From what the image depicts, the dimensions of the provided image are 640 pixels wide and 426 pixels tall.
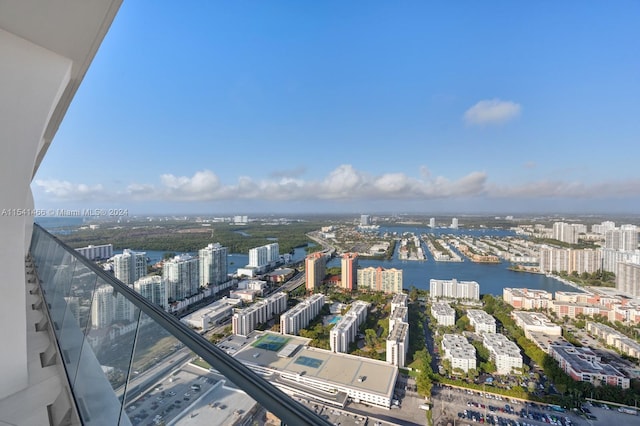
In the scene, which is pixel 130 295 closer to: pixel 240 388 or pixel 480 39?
pixel 240 388

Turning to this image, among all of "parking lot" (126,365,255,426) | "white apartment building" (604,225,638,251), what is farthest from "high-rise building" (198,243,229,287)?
"white apartment building" (604,225,638,251)

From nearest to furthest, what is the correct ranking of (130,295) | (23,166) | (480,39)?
1. (130,295)
2. (23,166)
3. (480,39)

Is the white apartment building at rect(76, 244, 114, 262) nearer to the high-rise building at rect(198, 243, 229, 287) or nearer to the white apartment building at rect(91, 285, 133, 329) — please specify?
the high-rise building at rect(198, 243, 229, 287)

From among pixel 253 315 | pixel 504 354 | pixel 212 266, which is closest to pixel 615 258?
pixel 504 354

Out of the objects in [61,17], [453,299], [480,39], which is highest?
[480,39]

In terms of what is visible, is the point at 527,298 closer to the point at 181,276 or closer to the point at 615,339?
the point at 615,339

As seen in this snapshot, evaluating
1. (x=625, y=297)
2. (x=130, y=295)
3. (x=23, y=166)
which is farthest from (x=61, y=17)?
(x=625, y=297)
